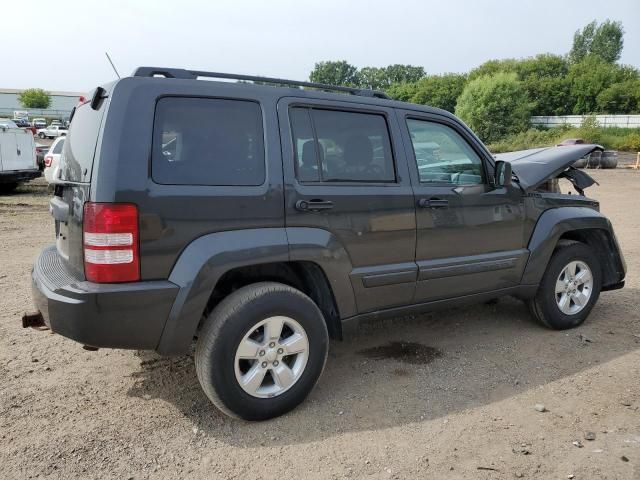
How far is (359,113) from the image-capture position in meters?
3.62

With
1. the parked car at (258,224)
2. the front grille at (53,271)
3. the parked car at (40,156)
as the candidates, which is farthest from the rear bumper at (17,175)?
the parked car at (258,224)

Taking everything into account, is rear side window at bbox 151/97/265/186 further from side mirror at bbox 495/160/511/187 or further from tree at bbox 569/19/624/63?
tree at bbox 569/19/624/63

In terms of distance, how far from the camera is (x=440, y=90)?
263ft

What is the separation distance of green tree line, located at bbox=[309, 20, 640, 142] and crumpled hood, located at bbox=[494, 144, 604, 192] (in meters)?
35.2

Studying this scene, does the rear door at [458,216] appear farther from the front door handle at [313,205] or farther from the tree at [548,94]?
the tree at [548,94]

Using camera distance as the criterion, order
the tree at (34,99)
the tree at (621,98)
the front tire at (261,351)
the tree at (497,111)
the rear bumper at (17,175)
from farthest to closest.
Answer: the tree at (34,99)
the tree at (621,98)
the tree at (497,111)
the rear bumper at (17,175)
the front tire at (261,351)

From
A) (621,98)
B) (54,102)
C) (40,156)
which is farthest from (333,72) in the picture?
(40,156)

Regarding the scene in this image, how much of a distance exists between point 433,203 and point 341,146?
792 mm

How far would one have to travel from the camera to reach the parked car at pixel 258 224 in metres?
2.75

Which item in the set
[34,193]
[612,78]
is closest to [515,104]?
[612,78]

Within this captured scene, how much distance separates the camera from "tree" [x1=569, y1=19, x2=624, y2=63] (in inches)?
3880

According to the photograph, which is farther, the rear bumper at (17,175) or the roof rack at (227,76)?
the rear bumper at (17,175)

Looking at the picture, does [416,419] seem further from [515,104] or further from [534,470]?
[515,104]

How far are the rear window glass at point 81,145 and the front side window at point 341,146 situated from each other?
3.71 feet
